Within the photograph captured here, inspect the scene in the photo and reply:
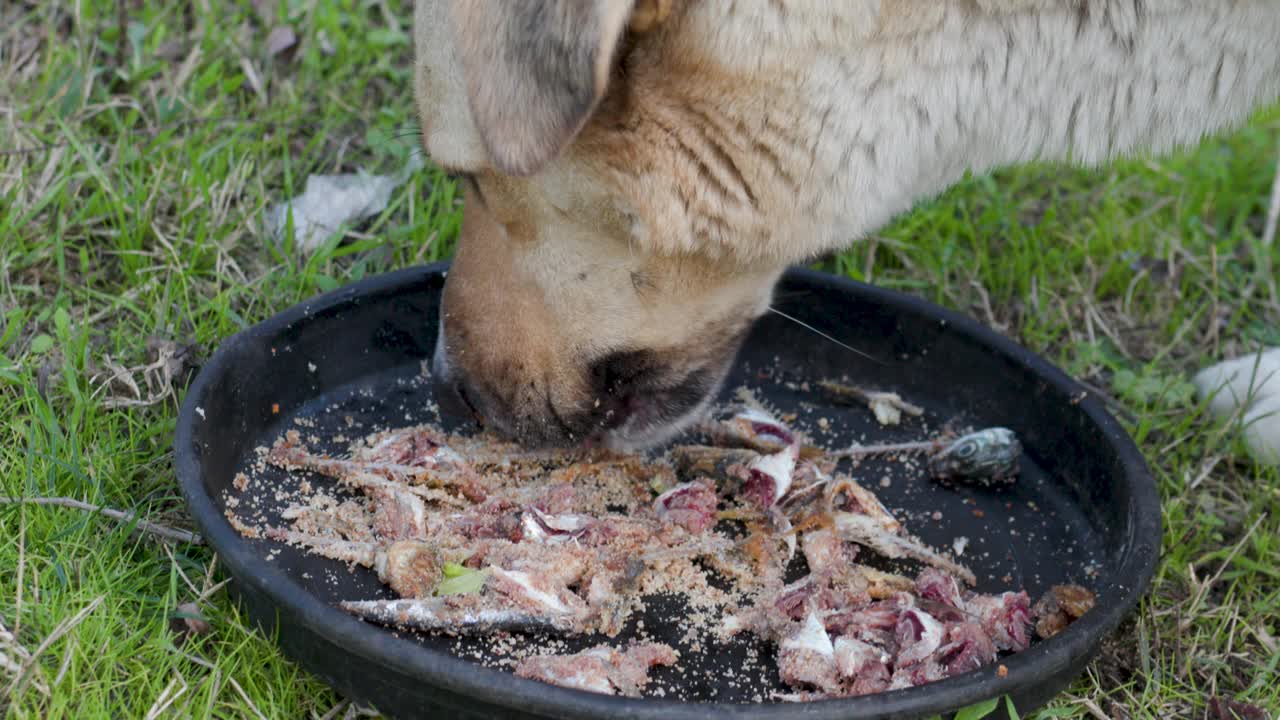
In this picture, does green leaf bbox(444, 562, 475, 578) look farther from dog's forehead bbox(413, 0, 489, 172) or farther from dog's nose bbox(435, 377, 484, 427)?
dog's forehead bbox(413, 0, 489, 172)

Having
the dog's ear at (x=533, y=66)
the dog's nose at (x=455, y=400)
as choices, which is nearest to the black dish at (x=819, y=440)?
the dog's nose at (x=455, y=400)

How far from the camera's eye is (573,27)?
74.2 inches

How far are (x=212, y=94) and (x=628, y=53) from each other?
2.36m

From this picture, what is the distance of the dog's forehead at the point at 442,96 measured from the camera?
2.18 m

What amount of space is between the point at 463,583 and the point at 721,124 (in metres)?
0.96

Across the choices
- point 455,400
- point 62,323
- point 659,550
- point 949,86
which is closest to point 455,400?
point 455,400

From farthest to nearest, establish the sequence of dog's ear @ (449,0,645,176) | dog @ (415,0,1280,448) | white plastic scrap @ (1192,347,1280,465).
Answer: white plastic scrap @ (1192,347,1280,465) → dog @ (415,0,1280,448) → dog's ear @ (449,0,645,176)

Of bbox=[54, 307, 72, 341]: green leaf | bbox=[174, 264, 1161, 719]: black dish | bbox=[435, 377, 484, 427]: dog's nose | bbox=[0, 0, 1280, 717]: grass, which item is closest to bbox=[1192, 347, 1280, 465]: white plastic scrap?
bbox=[0, 0, 1280, 717]: grass

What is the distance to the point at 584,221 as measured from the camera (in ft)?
7.60

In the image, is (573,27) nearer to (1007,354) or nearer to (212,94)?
(1007,354)

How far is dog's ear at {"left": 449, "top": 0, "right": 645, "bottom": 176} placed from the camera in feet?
6.19

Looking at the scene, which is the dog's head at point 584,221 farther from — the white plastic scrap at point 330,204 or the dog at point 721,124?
the white plastic scrap at point 330,204

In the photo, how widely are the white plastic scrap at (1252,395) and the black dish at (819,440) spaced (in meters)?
0.69

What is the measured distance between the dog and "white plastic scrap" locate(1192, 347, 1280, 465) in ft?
4.23
